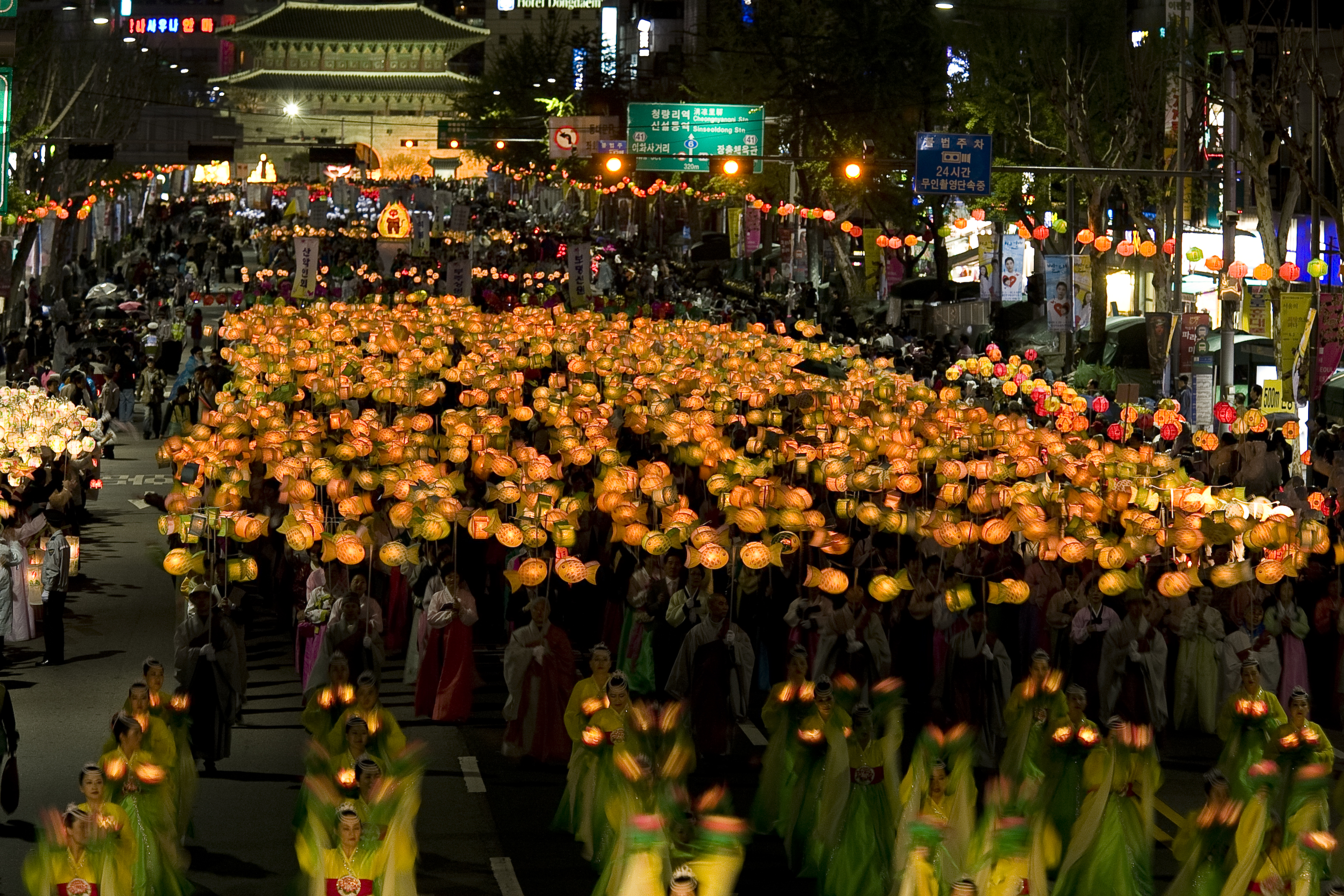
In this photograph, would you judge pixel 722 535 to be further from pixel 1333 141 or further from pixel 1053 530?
pixel 1333 141

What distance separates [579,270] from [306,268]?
5154mm

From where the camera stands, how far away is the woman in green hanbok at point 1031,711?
11.7 meters

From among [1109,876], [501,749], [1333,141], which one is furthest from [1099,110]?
[1109,876]

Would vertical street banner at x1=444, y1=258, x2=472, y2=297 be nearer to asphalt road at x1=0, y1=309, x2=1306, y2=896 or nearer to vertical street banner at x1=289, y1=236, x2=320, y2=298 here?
vertical street banner at x1=289, y1=236, x2=320, y2=298

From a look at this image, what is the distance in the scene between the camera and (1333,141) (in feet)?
81.8

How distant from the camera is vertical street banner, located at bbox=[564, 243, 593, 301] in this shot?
129ft

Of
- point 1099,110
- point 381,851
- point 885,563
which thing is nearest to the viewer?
point 381,851

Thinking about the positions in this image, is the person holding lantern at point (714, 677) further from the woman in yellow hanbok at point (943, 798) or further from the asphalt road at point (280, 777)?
the woman in yellow hanbok at point (943, 798)

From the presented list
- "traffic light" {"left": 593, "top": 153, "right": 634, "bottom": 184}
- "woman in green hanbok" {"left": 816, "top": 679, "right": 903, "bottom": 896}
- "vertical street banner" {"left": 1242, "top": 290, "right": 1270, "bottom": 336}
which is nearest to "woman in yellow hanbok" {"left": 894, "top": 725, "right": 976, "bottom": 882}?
"woman in green hanbok" {"left": 816, "top": 679, "right": 903, "bottom": 896}

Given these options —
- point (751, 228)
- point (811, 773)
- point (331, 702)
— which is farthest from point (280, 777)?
point (751, 228)

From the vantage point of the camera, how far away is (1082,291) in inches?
1454

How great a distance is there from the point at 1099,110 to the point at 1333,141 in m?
14.8

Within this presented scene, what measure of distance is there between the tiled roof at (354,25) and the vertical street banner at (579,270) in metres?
65.4

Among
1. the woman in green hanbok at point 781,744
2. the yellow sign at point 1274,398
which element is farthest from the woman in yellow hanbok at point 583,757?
the yellow sign at point 1274,398
